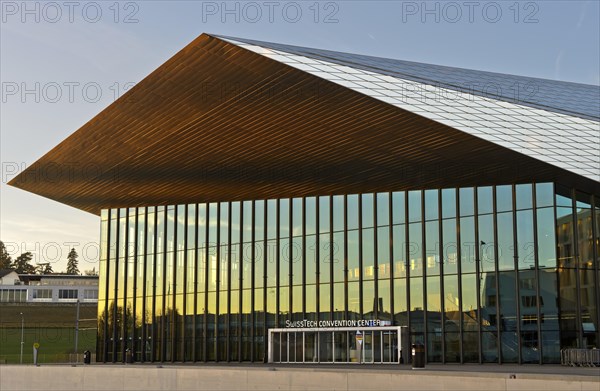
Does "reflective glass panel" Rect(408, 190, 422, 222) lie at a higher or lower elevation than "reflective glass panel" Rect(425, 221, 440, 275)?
higher

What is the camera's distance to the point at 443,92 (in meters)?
29.5

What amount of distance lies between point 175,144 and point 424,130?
1086 cm

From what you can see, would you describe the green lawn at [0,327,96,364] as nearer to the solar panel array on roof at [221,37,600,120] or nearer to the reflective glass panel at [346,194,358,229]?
the reflective glass panel at [346,194,358,229]

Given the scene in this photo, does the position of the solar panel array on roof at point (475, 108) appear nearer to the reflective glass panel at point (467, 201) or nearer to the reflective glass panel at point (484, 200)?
the reflective glass panel at point (484, 200)

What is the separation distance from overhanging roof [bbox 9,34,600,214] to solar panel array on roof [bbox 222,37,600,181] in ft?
0.84

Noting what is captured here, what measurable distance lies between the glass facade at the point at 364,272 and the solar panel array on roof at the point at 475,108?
3928 mm

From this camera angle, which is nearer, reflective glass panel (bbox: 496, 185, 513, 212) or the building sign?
reflective glass panel (bbox: 496, 185, 513, 212)

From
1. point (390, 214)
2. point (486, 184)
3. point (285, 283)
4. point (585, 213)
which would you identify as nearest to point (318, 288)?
point (285, 283)

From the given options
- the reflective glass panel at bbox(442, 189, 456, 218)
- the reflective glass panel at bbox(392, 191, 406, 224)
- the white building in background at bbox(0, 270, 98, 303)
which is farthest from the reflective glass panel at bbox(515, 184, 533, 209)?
the white building in background at bbox(0, 270, 98, 303)

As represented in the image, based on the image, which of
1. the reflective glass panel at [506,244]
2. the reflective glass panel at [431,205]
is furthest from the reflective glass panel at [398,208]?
the reflective glass panel at [506,244]

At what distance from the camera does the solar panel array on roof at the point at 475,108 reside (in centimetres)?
2539

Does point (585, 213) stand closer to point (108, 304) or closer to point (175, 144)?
point (175, 144)

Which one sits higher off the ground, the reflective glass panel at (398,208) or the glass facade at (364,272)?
the reflective glass panel at (398,208)

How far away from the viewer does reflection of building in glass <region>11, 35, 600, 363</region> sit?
27.1m
